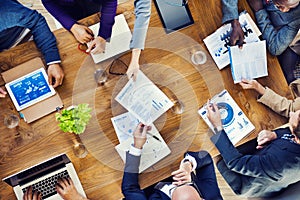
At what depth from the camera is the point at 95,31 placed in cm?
203

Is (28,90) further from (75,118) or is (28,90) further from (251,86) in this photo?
(251,86)

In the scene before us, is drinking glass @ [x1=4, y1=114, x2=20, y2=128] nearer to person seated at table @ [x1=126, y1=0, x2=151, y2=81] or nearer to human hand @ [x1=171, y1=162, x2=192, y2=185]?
person seated at table @ [x1=126, y1=0, x2=151, y2=81]

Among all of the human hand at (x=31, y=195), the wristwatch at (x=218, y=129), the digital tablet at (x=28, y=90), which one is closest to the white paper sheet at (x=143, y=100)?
the wristwatch at (x=218, y=129)

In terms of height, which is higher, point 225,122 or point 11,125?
point 11,125

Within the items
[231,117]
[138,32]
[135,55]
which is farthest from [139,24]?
[231,117]

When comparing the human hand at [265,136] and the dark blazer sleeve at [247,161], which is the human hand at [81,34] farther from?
the human hand at [265,136]

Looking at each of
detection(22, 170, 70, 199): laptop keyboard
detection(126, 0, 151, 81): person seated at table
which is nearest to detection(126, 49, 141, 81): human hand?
detection(126, 0, 151, 81): person seated at table

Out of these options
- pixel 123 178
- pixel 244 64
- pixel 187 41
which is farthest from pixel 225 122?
pixel 123 178

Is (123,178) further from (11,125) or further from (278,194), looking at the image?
(278,194)

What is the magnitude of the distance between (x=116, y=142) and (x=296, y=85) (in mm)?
980

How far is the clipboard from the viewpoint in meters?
1.97

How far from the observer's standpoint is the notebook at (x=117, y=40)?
2018mm

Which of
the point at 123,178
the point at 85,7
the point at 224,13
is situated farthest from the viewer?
the point at 85,7

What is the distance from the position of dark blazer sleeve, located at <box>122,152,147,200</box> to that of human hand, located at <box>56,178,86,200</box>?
203 millimetres
